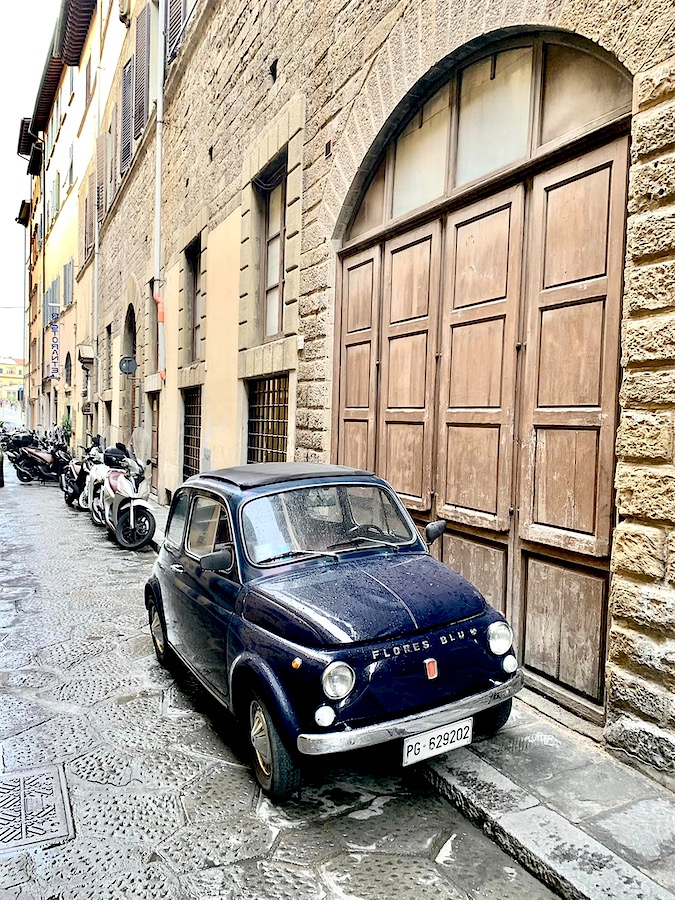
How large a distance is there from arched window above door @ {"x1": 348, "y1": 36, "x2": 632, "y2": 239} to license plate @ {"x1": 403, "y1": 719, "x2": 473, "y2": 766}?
3.39 m

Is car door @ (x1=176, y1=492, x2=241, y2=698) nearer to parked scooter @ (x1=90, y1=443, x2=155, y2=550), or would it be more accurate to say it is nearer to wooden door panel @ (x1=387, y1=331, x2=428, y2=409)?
wooden door panel @ (x1=387, y1=331, x2=428, y2=409)

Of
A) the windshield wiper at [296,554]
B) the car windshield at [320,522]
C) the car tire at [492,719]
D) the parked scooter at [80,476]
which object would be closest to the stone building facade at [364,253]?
the car tire at [492,719]

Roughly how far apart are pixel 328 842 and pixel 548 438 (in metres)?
2.60

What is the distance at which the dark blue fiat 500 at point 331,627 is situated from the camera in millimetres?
3055

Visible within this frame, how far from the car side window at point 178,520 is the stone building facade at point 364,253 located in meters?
1.98

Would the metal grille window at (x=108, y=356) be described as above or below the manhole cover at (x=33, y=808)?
above

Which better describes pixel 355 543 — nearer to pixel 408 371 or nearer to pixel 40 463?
pixel 408 371

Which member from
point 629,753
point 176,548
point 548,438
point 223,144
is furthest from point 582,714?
point 223,144

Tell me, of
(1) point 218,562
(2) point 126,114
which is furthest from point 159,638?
(2) point 126,114

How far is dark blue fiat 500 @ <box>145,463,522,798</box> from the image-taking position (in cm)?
305

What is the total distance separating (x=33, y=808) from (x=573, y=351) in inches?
147

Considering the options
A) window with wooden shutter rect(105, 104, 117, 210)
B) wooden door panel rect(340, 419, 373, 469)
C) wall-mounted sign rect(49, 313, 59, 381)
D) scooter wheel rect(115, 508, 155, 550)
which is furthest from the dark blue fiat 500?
wall-mounted sign rect(49, 313, 59, 381)

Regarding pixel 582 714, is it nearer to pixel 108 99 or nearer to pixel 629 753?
pixel 629 753

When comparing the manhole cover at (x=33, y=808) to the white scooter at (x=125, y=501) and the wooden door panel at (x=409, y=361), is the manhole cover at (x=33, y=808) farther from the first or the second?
the white scooter at (x=125, y=501)
